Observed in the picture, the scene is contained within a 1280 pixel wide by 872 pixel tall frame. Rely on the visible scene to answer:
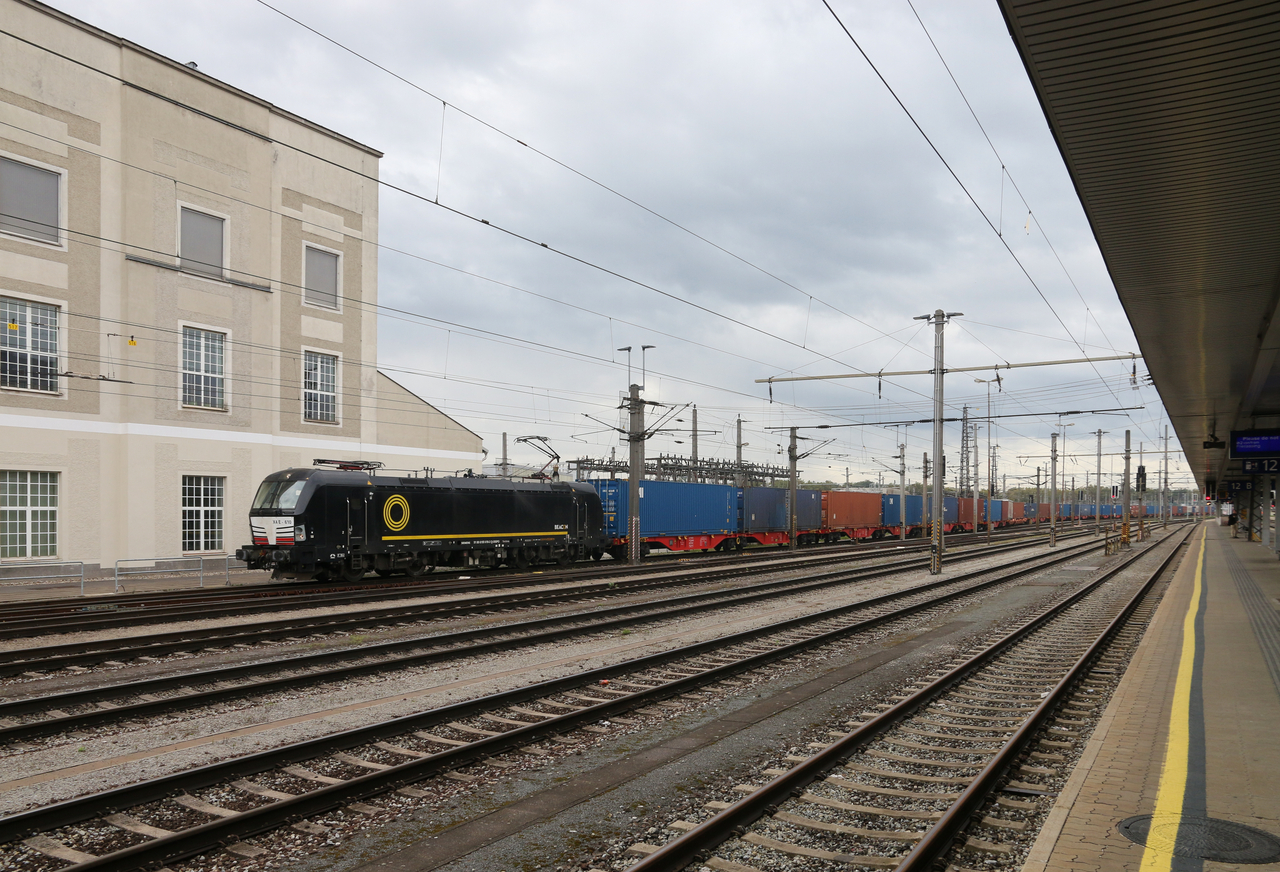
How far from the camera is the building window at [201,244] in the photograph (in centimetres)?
2772

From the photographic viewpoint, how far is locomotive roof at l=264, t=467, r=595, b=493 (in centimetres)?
2200

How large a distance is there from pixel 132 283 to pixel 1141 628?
28338 mm

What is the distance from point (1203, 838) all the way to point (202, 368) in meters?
29.7

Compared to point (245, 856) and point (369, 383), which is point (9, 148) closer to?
point (369, 383)

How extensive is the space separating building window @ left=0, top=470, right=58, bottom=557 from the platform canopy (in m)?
27.2

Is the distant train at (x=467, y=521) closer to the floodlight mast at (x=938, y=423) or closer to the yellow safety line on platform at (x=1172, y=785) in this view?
the floodlight mast at (x=938, y=423)

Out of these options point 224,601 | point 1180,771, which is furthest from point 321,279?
point 1180,771

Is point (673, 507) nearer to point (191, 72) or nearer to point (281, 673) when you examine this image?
point (191, 72)

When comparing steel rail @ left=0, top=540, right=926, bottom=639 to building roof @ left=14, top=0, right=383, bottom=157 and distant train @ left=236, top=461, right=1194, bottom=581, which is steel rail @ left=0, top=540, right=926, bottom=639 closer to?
distant train @ left=236, top=461, right=1194, bottom=581

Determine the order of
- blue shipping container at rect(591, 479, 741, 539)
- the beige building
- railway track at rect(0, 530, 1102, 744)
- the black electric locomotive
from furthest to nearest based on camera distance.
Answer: blue shipping container at rect(591, 479, 741, 539) < the beige building < the black electric locomotive < railway track at rect(0, 530, 1102, 744)

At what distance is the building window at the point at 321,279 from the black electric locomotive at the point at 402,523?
34.5 ft

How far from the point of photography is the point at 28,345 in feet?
79.3

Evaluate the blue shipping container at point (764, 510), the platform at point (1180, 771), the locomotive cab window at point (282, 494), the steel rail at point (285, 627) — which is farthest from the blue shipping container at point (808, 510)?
the platform at point (1180, 771)

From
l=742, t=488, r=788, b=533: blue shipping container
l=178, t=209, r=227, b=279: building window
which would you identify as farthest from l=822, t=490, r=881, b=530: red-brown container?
l=178, t=209, r=227, b=279: building window
